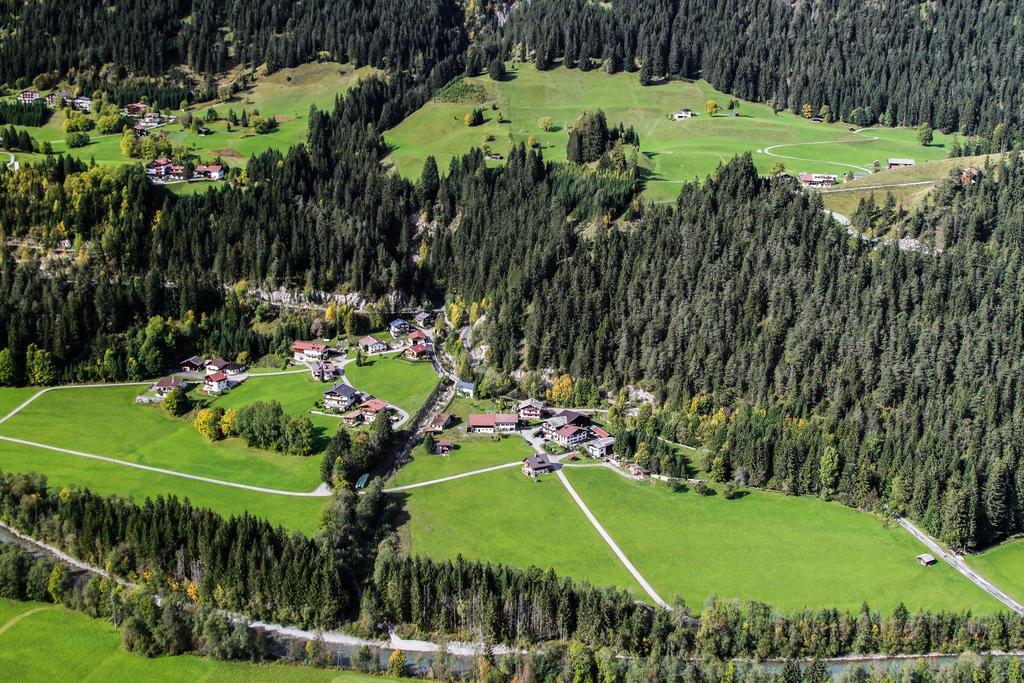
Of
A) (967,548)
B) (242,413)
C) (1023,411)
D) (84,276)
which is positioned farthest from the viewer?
(84,276)

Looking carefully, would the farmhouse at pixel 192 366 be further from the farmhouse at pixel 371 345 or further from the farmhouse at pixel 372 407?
the farmhouse at pixel 372 407

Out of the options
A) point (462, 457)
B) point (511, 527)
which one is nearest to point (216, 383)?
point (462, 457)

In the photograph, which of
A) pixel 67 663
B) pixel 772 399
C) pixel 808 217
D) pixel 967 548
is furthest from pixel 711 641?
pixel 808 217

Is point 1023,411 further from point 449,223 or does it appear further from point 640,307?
point 449,223

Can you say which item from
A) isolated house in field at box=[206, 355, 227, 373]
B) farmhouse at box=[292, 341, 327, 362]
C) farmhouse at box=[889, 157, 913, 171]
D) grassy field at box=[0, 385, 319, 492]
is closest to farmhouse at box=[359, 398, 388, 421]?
grassy field at box=[0, 385, 319, 492]

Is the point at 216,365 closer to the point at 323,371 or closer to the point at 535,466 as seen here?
the point at 323,371

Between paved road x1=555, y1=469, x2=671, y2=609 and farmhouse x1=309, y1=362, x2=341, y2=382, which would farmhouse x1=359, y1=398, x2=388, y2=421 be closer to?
farmhouse x1=309, y1=362, x2=341, y2=382

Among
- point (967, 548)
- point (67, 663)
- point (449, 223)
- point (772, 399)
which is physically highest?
point (449, 223)
